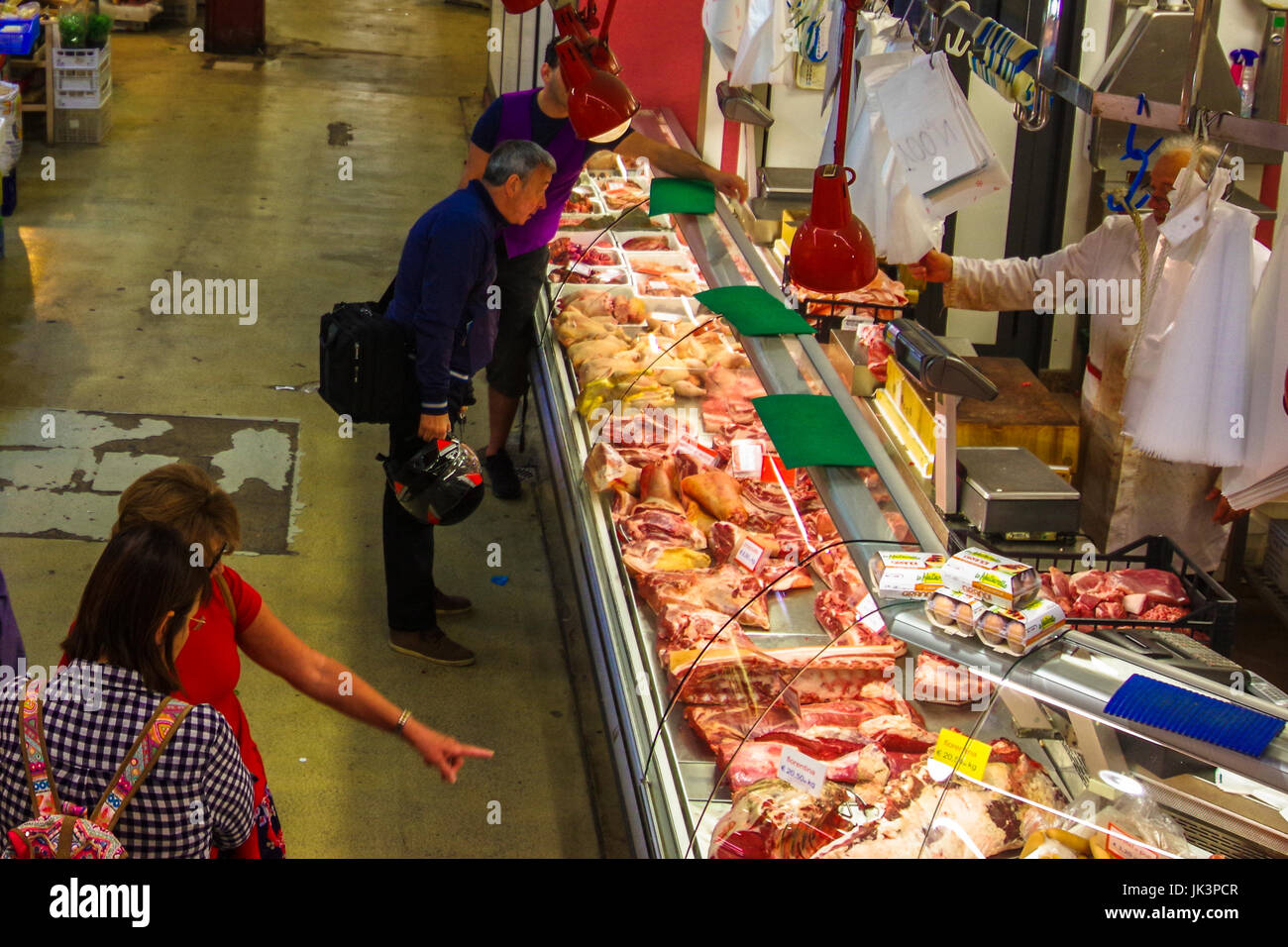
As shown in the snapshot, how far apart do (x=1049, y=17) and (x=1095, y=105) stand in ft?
1.51

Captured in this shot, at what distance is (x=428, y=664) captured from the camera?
16.4ft

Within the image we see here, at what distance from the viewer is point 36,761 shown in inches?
89.8

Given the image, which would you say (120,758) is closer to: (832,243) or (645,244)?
(832,243)

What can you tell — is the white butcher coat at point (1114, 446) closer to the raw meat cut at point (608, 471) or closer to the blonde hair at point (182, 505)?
the raw meat cut at point (608, 471)

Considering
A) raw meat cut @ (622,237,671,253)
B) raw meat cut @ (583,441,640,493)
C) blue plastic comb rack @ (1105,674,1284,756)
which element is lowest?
raw meat cut @ (583,441,640,493)

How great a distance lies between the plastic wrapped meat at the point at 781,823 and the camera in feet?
9.23

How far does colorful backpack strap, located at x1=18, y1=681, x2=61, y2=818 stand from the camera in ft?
7.41

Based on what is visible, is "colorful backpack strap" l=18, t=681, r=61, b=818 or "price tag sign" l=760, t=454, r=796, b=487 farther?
"price tag sign" l=760, t=454, r=796, b=487

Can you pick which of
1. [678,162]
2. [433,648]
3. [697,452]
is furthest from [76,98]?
[697,452]

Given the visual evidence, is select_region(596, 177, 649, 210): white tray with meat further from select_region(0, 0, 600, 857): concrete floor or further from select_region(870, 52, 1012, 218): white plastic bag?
select_region(870, 52, 1012, 218): white plastic bag

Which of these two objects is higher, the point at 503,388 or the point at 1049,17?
the point at 1049,17

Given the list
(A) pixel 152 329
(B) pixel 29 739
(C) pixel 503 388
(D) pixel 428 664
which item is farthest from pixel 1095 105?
(A) pixel 152 329

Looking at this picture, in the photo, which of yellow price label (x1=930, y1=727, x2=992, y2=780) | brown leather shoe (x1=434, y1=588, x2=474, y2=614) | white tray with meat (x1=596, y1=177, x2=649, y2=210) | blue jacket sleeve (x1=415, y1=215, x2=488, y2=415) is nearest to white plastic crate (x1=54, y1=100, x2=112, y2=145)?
white tray with meat (x1=596, y1=177, x2=649, y2=210)
